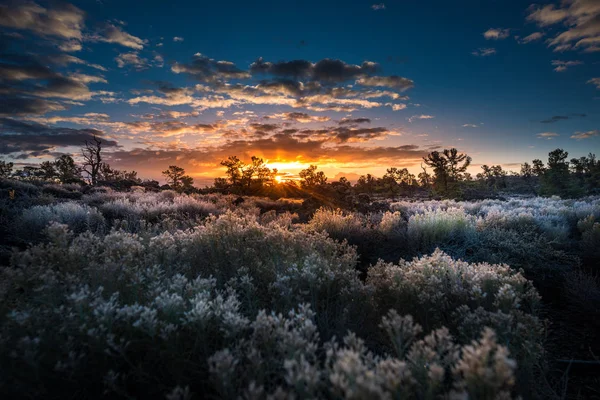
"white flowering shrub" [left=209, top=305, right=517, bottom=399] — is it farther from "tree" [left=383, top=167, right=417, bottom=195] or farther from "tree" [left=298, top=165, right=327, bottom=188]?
"tree" [left=383, top=167, right=417, bottom=195]

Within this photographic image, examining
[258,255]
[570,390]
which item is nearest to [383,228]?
[258,255]

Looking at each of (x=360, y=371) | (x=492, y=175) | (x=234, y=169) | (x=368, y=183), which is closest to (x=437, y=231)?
(x=360, y=371)

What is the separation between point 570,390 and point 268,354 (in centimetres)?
309

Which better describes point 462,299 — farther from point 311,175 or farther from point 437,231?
point 311,175

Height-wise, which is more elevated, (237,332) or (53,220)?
(53,220)

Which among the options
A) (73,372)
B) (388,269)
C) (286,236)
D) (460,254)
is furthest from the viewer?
(460,254)

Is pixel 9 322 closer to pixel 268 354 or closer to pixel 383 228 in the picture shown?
pixel 268 354

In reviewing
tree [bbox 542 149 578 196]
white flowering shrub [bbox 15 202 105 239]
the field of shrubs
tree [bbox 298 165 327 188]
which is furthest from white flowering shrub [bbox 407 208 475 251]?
tree [bbox 542 149 578 196]

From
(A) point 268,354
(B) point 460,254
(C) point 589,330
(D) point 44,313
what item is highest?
(D) point 44,313

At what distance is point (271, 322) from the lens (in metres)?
1.83

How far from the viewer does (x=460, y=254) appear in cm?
621

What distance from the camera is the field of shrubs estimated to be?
1.52m

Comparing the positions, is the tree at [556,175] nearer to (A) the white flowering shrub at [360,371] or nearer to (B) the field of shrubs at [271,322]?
(B) the field of shrubs at [271,322]

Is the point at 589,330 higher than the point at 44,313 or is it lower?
lower
